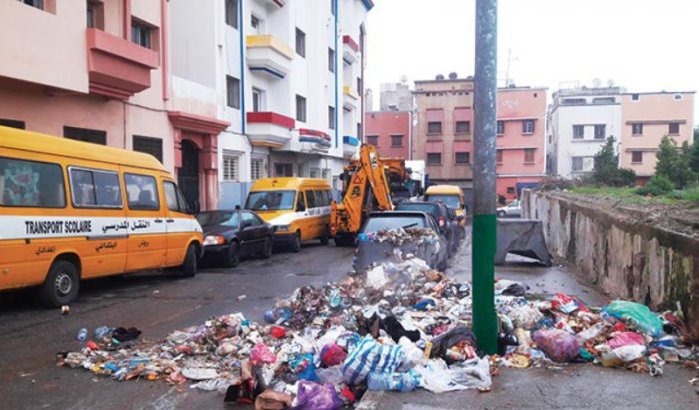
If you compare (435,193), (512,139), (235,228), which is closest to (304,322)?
(235,228)

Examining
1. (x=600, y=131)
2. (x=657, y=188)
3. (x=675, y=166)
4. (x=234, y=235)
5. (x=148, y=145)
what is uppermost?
(x=600, y=131)

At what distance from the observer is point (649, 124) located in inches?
2156

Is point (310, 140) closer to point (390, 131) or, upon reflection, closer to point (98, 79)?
point (98, 79)

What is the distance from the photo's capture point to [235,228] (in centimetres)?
1521

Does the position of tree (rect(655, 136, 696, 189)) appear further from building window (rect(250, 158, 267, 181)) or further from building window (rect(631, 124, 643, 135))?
building window (rect(250, 158, 267, 181))

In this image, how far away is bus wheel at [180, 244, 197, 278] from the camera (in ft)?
42.6

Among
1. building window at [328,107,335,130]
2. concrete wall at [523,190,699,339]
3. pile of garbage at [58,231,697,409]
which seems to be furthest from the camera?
building window at [328,107,335,130]

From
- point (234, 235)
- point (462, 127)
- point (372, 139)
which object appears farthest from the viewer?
point (372, 139)

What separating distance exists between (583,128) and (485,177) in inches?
2178

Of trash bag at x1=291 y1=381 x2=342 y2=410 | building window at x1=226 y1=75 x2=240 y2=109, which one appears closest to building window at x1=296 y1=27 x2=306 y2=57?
building window at x1=226 y1=75 x2=240 y2=109

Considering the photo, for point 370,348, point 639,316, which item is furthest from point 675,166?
point 370,348

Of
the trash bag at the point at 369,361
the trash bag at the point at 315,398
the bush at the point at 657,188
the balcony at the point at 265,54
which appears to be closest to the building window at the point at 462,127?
the balcony at the point at 265,54

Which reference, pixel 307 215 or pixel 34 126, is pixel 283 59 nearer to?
pixel 307 215

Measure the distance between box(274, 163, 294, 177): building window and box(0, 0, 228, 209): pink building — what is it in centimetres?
726
